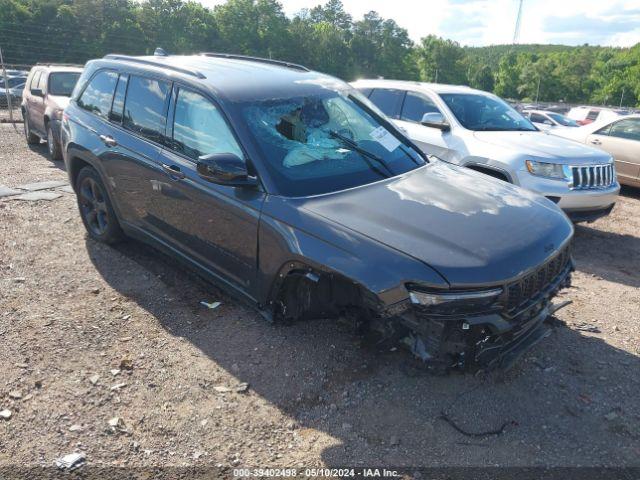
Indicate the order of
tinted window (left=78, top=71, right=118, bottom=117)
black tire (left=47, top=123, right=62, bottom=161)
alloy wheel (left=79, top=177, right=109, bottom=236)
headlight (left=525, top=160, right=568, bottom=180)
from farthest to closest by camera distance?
black tire (left=47, top=123, right=62, bottom=161) < headlight (left=525, top=160, right=568, bottom=180) < alloy wheel (left=79, top=177, right=109, bottom=236) < tinted window (left=78, top=71, right=118, bottom=117)

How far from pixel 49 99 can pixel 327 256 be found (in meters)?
8.48

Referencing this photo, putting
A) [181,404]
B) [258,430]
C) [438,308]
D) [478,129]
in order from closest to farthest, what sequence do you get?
[438,308]
[258,430]
[181,404]
[478,129]

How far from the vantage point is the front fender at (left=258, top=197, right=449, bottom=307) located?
2559 millimetres

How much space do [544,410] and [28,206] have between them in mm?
6412

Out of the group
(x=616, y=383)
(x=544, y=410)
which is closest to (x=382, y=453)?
(x=544, y=410)

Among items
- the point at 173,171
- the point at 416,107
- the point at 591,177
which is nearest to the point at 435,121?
the point at 416,107

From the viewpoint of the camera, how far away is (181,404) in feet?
9.86

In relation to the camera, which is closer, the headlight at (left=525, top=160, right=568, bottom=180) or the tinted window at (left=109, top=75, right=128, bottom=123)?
the tinted window at (left=109, top=75, right=128, bottom=123)

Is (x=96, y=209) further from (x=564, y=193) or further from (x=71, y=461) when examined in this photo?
(x=564, y=193)

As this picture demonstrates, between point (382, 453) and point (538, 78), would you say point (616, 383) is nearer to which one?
point (382, 453)

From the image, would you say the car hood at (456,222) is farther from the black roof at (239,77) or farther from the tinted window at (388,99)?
the tinted window at (388,99)

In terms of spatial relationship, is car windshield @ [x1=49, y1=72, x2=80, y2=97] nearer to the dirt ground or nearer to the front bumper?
the dirt ground

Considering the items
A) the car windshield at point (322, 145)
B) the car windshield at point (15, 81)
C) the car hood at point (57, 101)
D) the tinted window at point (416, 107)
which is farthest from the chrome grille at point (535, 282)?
the car windshield at point (15, 81)

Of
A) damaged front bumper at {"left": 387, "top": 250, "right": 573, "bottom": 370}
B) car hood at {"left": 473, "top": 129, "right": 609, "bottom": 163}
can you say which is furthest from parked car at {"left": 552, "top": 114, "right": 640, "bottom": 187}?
damaged front bumper at {"left": 387, "top": 250, "right": 573, "bottom": 370}
